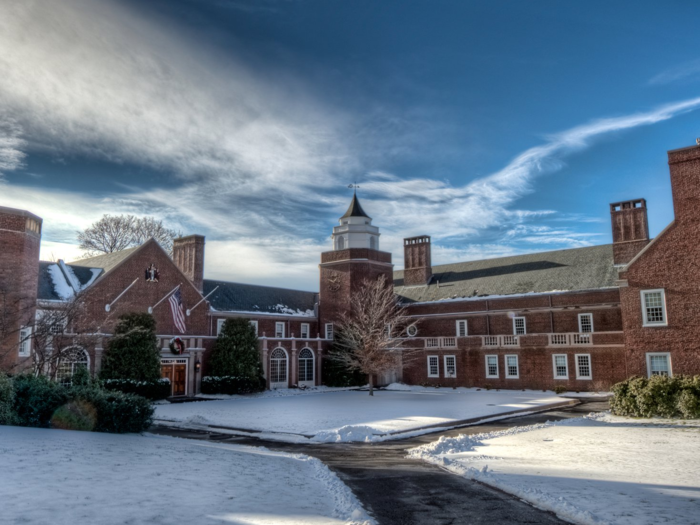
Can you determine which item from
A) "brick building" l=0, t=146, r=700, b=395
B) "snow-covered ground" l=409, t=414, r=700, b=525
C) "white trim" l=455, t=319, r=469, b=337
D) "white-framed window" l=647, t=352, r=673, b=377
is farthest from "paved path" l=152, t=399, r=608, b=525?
"white trim" l=455, t=319, r=469, b=337

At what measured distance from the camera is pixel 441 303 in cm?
4772

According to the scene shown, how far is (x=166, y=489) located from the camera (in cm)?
890

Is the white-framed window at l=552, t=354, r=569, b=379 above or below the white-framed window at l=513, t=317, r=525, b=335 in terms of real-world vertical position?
below

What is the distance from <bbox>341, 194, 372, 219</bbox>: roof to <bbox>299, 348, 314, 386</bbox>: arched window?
13543 millimetres

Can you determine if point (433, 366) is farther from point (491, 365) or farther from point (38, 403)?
point (38, 403)

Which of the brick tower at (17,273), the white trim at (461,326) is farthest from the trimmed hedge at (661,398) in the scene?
the brick tower at (17,273)

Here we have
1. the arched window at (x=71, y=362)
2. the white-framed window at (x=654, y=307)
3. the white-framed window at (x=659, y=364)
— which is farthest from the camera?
the arched window at (x=71, y=362)

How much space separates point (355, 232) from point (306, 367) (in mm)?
13089

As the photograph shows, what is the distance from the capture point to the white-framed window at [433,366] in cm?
4550

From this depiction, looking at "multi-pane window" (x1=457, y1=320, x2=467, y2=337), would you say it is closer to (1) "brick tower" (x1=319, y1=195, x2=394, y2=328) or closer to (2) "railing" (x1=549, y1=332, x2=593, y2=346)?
(1) "brick tower" (x1=319, y1=195, x2=394, y2=328)

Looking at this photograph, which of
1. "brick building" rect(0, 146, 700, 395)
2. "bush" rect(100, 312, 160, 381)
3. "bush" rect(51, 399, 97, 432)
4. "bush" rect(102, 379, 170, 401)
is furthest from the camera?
"bush" rect(100, 312, 160, 381)

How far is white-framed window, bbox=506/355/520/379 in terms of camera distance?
4125 centimetres

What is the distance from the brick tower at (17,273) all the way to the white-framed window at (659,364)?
101 feet

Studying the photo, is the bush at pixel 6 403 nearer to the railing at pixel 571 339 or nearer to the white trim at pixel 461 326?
the railing at pixel 571 339
